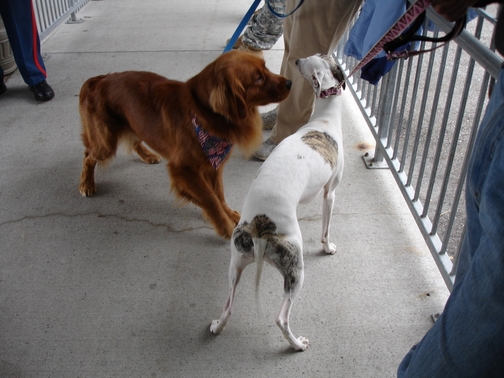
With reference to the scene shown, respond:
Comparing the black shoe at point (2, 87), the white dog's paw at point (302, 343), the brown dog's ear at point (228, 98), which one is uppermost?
the brown dog's ear at point (228, 98)

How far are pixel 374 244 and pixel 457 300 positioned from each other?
5.62 ft

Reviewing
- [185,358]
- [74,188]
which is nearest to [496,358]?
[185,358]

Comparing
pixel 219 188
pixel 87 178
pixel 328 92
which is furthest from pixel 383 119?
pixel 87 178

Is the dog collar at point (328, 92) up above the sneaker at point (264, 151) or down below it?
above

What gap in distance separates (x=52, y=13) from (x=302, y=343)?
5.42 m

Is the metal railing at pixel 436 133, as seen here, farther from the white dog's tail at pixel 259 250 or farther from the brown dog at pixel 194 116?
the white dog's tail at pixel 259 250

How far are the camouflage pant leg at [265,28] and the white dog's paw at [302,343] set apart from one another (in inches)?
121

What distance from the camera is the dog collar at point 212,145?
2475 millimetres

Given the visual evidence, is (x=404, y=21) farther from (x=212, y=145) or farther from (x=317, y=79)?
(x=212, y=145)

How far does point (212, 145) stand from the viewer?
8.23 ft

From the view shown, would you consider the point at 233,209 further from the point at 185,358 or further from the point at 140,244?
the point at 185,358

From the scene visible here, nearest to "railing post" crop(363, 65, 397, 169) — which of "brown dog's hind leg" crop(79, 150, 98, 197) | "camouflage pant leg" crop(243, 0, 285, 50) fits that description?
"camouflage pant leg" crop(243, 0, 285, 50)

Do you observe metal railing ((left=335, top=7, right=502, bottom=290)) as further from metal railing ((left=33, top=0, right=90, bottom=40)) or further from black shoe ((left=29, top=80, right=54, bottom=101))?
metal railing ((left=33, top=0, right=90, bottom=40))

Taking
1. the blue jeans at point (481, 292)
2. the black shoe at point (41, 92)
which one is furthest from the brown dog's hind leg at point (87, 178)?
the blue jeans at point (481, 292)
